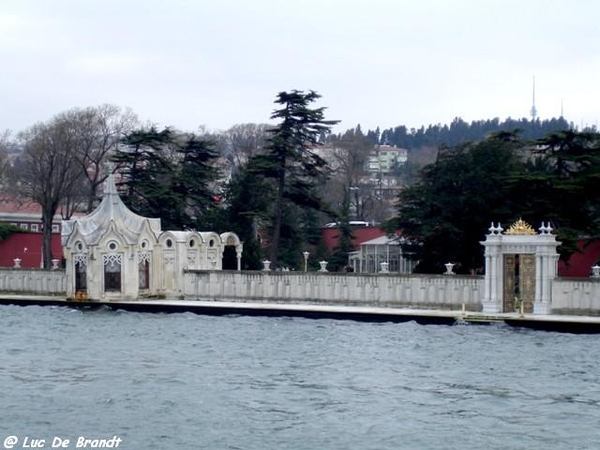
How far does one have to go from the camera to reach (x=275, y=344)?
39.4 metres

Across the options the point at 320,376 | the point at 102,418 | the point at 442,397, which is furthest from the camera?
the point at 320,376

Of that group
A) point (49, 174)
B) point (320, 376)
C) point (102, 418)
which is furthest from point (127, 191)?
point (102, 418)

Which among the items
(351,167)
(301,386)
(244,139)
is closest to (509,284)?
(301,386)

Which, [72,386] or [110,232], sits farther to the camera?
[110,232]

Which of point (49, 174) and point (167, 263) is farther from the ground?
point (49, 174)

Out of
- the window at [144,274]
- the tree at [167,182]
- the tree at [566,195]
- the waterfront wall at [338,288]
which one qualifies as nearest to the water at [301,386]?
the waterfront wall at [338,288]

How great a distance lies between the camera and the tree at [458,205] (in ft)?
179

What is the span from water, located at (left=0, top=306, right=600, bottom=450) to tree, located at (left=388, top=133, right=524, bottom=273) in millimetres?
11380

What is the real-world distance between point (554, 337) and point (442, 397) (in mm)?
12242

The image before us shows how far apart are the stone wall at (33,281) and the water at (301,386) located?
1225 cm

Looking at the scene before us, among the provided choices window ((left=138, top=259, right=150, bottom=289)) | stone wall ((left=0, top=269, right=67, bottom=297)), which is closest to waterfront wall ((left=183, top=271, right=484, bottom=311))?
window ((left=138, top=259, right=150, bottom=289))

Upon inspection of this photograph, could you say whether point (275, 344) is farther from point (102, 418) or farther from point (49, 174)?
point (49, 174)

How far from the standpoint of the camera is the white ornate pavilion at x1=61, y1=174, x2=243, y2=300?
52.8m

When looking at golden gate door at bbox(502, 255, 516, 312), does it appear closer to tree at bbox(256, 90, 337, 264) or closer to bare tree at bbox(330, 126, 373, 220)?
tree at bbox(256, 90, 337, 264)
